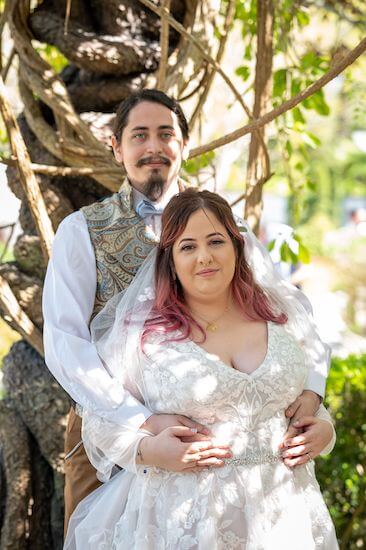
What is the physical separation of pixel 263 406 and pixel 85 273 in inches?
26.4

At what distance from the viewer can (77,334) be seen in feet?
8.42

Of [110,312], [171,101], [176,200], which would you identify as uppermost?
[171,101]

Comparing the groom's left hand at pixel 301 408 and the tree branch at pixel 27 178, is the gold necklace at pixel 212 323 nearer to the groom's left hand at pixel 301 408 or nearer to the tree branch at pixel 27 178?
the groom's left hand at pixel 301 408

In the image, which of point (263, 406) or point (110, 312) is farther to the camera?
point (110, 312)

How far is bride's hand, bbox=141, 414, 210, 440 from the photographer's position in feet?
7.85

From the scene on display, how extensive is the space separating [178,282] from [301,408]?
0.51 meters

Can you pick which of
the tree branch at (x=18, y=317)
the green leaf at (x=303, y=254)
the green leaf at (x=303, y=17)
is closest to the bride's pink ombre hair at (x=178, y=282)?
the tree branch at (x=18, y=317)

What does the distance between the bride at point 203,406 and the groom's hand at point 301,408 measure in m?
0.03

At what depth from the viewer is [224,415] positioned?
2.40m

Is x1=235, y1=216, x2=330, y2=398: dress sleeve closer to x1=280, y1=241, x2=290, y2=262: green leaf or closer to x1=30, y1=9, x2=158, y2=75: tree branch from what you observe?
x1=280, y1=241, x2=290, y2=262: green leaf

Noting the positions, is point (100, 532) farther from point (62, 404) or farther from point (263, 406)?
point (62, 404)

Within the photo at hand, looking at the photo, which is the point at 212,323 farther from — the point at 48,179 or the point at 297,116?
the point at 297,116

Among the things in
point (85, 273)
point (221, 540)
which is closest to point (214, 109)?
point (85, 273)

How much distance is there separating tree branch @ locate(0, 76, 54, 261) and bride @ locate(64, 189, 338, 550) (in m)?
0.71
